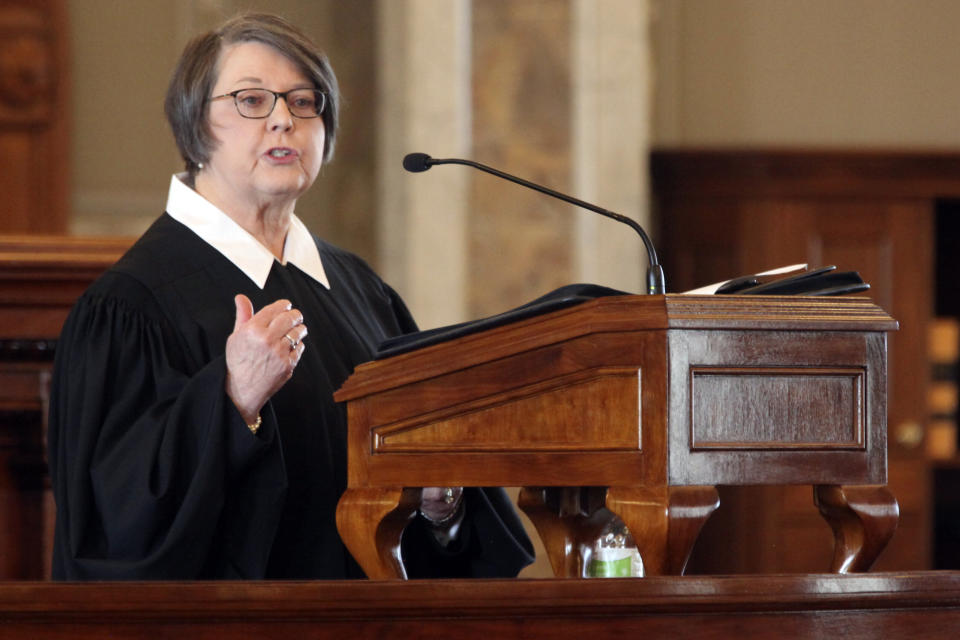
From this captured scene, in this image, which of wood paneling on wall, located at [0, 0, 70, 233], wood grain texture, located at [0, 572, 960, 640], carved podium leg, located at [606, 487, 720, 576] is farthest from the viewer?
wood paneling on wall, located at [0, 0, 70, 233]

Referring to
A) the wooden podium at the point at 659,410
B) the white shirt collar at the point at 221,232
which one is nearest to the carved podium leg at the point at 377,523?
the wooden podium at the point at 659,410

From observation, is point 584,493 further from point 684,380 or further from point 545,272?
point 545,272

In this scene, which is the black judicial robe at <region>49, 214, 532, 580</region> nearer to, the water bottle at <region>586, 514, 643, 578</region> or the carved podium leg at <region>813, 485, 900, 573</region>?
the water bottle at <region>586, 514, 643, 578</region>

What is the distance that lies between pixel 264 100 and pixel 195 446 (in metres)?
0.67

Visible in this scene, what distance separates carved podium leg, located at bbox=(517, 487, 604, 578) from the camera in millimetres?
2109

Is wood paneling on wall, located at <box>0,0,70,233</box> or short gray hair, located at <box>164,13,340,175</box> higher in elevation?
wood paneling on wall, located at <box>0,0,70,233</box>

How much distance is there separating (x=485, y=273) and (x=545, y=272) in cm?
30

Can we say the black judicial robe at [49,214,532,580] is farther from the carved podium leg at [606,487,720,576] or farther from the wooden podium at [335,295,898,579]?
the carved podium leg at [606,487,720,576]

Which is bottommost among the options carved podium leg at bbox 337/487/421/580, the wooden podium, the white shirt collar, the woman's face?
carved podium leg at bbox 337/487/421/580

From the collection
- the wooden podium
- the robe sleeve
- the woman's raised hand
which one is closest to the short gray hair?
the robe sleeve

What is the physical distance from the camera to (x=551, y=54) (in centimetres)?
676

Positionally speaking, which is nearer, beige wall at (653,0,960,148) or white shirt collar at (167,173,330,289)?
white shirt collar at (167,173,330,289)

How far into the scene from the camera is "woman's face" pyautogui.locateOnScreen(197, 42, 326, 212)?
7.90 feet

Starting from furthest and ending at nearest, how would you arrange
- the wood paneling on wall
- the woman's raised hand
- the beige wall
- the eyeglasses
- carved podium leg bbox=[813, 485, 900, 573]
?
the beige wall < the wood paneling on wall < the eyeglasses < the woman's raised hand < carved podium leg bbox=[813, 485, 900, 573]
